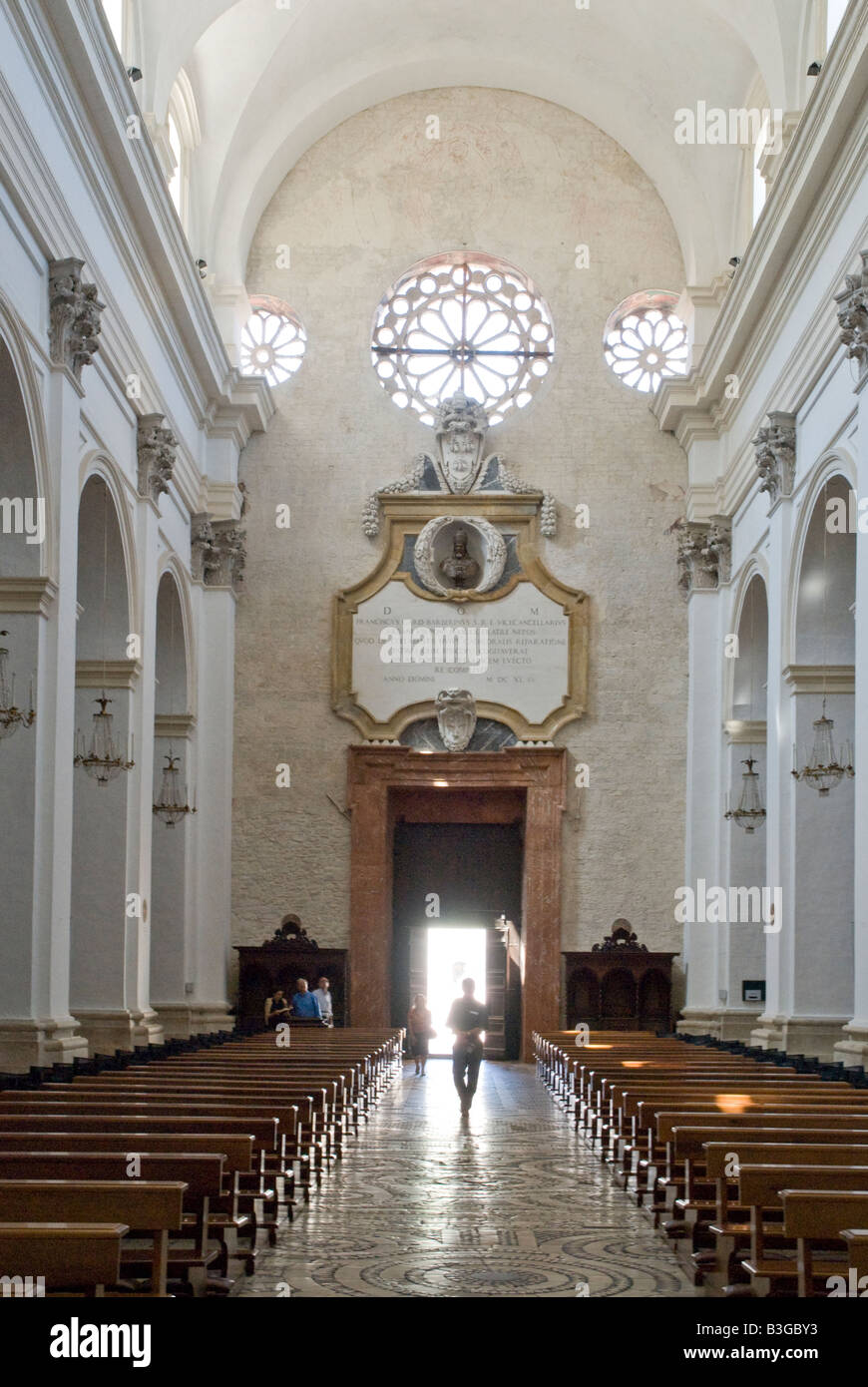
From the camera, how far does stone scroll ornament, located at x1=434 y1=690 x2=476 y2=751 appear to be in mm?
22922

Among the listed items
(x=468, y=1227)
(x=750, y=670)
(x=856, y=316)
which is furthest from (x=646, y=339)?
(x=468, y=1227)

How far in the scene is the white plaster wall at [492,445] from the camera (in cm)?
2286

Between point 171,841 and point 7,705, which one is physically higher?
point 7,705

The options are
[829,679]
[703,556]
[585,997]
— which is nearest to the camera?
[829,679]

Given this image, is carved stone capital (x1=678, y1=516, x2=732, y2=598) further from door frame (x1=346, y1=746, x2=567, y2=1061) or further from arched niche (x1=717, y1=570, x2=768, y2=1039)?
door frame (x1=346, y1=746, x2=567, y2=1061)

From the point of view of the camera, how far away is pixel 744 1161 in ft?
21.1

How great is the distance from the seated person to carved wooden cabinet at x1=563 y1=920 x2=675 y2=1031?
399 centimetres

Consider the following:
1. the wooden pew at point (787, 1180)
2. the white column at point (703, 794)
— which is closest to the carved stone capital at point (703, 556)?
the white column at point (703, 794)

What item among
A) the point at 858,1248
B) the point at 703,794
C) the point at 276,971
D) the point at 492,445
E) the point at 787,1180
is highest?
the point at 492,445

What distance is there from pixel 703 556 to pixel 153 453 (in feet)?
27.2

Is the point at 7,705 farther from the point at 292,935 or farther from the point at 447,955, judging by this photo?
the point at 447,955

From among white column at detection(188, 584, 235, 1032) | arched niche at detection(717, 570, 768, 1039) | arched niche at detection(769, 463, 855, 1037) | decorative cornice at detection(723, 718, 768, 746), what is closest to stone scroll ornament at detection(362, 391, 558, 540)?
white column at detection(188, 584, 235, 1032)

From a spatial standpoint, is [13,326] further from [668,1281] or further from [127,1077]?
[668,1281]
